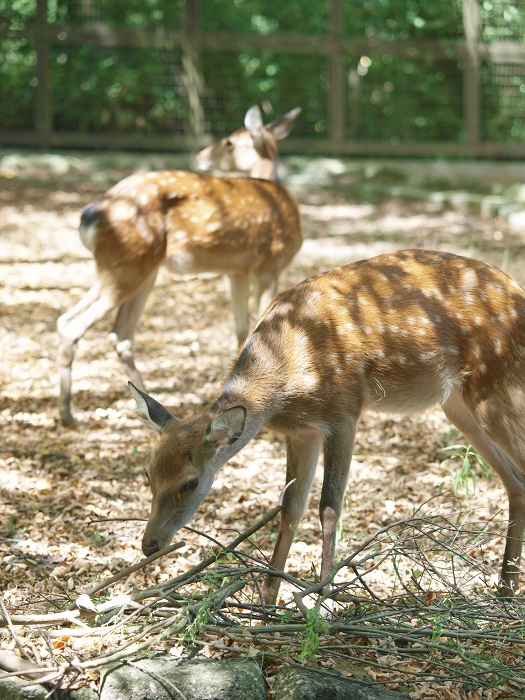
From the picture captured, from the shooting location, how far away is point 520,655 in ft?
10.5

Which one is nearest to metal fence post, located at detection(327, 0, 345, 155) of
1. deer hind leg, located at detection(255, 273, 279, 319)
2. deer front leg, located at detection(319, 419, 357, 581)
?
deer hind leg, located at detection(255, 273, 279, 319)

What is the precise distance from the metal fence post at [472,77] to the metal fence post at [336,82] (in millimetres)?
1956

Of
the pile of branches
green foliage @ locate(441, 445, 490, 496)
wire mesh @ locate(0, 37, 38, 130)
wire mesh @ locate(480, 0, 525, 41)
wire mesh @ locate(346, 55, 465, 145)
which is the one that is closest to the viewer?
the pile of branches

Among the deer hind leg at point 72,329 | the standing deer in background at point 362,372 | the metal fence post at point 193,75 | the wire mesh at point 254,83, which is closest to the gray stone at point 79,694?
the standing deer in background at point 362,372

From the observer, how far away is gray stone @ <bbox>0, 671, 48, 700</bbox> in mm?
2994

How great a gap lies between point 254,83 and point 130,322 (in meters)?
8.58

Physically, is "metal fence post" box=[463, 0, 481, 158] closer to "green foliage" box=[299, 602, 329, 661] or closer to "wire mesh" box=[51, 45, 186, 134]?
"wire mesh" box=[51, 45, 186, 134]

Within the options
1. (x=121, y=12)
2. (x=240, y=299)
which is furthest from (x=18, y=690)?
(x=121, y=12)

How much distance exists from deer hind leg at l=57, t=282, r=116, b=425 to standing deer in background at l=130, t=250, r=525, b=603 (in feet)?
7.06

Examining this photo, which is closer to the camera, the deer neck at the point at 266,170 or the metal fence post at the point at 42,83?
the deer neck at the point at 266,170

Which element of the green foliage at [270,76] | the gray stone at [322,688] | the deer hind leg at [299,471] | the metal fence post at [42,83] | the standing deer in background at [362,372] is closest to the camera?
the gray stone at [322,688]

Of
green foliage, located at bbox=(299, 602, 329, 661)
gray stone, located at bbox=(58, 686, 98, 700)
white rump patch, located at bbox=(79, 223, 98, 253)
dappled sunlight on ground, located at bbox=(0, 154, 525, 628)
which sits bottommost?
dappled sunlight on ground, located at bbox=(0, 154, 525, 628)

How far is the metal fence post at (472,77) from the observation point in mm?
→ 14250

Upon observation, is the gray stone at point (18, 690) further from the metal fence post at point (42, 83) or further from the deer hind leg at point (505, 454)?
the metal fence post at point (42, 83)
